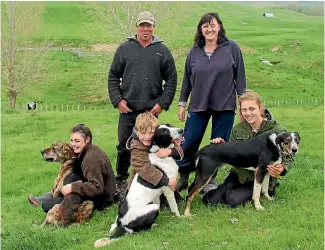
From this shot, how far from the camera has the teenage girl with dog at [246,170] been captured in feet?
22.2

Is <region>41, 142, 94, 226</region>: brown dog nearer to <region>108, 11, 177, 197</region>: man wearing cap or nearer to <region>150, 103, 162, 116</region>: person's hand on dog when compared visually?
<region>108, 11, 177, 197</region>: man wearing cap

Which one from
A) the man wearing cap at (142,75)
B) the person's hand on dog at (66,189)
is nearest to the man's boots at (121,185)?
the man wearing cap at (142,75)

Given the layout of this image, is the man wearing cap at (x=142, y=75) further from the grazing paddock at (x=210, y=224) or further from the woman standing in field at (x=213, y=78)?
the grazing paddock at (x=210, y=224)

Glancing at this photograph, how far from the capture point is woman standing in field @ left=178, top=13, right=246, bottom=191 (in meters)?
7.25

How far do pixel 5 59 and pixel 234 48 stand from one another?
980 inches

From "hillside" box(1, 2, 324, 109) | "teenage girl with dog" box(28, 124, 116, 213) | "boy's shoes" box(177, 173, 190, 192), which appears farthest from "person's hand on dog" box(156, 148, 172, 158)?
"hillside" box(1, 2, 324, 109)

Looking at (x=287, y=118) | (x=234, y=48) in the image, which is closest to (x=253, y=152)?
(x=234, y=48)

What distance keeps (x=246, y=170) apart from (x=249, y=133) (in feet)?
2.09

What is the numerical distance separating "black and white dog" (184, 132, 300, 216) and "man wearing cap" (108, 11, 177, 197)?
1.26 metres

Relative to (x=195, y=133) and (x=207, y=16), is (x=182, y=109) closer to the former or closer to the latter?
(x=195, y=133)

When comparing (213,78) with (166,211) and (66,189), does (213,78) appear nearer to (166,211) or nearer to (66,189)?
(166,211)

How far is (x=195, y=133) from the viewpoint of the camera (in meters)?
7.71

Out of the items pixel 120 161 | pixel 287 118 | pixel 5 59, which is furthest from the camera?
pixel 5 59

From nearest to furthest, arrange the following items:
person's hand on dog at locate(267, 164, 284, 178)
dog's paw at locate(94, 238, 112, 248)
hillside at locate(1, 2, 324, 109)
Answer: dog's paw at locate(94, 238, 112, 248) → person's hand on dog at locate(267, 164, 284, 178) → hillside at locate(1, 2, 324, 109)
